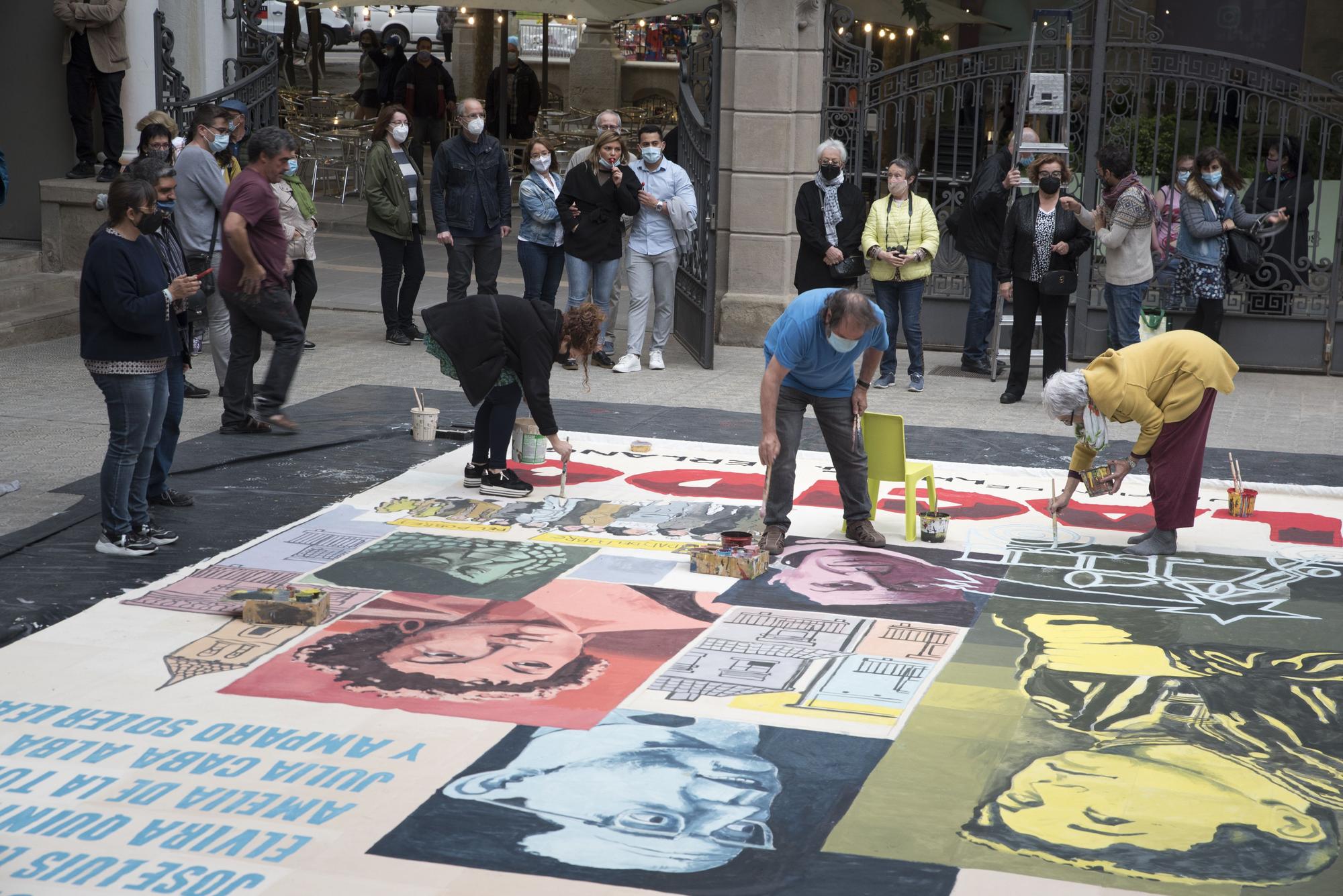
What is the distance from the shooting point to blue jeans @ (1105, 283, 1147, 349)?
1132cm

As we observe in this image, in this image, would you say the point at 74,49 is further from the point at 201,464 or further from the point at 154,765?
the point at 154,765

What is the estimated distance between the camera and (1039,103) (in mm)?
11531

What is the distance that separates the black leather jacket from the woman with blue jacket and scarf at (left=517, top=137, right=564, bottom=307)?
3.46 m

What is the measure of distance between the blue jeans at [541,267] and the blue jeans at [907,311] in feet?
8.35

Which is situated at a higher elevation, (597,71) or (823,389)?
(597,71)

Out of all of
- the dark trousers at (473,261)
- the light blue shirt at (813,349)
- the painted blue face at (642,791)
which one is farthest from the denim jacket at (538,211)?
the painted blue face at (642,791)

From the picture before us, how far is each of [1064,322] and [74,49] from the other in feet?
28.6

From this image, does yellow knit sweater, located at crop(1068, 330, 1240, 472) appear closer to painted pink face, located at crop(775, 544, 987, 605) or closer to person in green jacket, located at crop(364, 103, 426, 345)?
painted pink face, located at crop(775, 544, 987, 605)

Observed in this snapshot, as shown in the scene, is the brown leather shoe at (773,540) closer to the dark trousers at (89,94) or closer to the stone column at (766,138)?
the stone column at (766,138)

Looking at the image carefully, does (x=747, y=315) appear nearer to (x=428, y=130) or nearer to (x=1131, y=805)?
(x=428, y=130)

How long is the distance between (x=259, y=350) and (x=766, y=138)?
492cm

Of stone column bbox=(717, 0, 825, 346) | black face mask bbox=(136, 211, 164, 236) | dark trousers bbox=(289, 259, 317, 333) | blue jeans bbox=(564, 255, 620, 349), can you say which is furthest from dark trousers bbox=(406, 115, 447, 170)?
black face mask bbox=(136, 211, 164, 236)

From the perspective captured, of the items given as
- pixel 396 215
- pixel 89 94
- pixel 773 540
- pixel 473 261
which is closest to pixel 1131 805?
pixel 773 540

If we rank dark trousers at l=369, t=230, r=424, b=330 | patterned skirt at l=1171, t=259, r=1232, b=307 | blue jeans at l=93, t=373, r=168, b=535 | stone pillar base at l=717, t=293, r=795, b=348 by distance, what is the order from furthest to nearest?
stone pillar base at l=717, t=293, r=795, b=348
dark trousers at l=369, t=230, r=424, b=330
patterned skirt at l=1171, t=259, r=1232, b=307
blue jeans at l=93, t=373, r=168, b=535
